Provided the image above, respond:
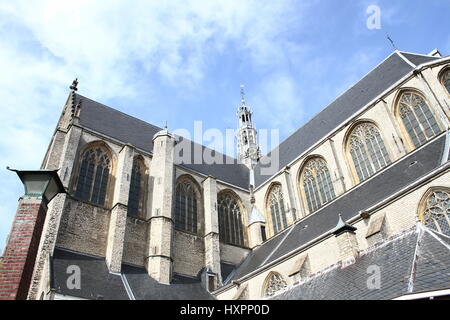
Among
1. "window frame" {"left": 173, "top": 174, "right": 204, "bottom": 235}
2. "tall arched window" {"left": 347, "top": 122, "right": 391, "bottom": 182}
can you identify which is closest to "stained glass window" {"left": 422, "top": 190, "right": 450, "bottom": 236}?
"tall arched window" {"left": 347, "top": 122, "right": 391, "bottom": 182}

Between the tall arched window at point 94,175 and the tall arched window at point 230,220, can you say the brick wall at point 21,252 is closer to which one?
the tall arched window at point 94,175

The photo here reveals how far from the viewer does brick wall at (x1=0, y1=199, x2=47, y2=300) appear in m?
3.79

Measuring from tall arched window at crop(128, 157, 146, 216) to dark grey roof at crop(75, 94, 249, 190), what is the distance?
1.41 meters

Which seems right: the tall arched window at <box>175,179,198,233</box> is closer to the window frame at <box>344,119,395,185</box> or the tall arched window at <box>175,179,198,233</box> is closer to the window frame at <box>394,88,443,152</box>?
the window frame at <box>344,119,395,185</box>

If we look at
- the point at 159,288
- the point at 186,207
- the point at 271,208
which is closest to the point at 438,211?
the point at 159,288

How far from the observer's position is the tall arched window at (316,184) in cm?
1695

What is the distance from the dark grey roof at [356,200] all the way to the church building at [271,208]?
3.3 inches

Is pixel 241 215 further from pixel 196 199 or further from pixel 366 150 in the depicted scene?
pixel 366 150

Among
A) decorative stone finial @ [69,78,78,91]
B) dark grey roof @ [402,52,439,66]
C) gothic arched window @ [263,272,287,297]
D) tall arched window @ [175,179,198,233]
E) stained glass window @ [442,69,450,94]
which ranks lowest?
gothic arched window @ [263,272,287,297]

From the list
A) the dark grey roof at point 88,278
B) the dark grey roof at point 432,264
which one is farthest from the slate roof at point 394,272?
the dark grey roof at point 88,278

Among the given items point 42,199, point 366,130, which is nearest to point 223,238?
point 366,130

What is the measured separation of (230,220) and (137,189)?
19.6 feet

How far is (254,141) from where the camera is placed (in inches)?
1326

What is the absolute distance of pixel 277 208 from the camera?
65.0 ft
